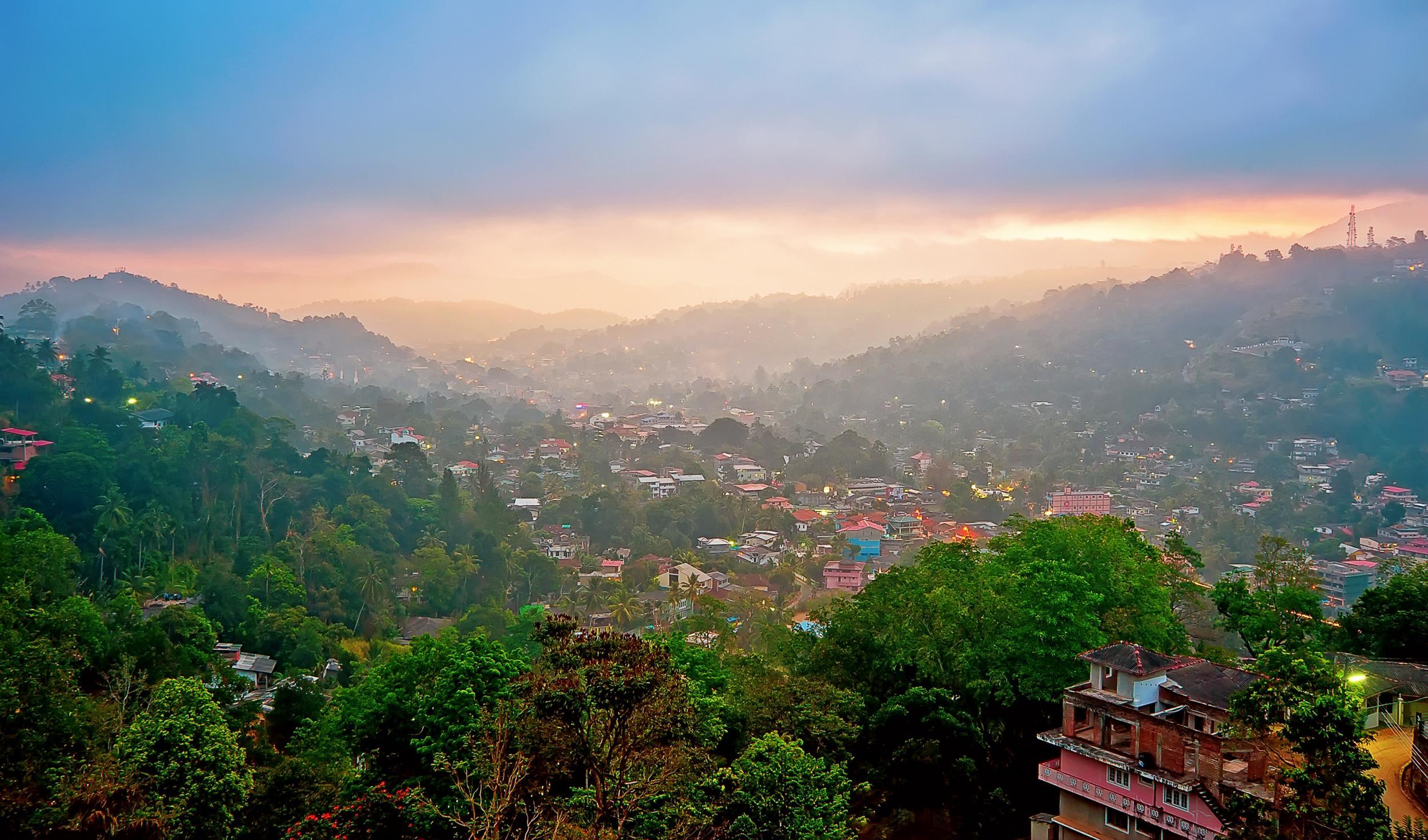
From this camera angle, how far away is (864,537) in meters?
34.3

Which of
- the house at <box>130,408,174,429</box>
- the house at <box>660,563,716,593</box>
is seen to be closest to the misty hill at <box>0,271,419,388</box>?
the house at <box>130,408,174,429</box>

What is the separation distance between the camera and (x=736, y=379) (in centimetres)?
9931

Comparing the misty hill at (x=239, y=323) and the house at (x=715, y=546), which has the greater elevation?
the misty hill at (x=239, y=323)

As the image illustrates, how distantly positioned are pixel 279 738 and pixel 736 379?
86.0 metres

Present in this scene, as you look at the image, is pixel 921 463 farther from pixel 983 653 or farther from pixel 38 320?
pixel 38 320

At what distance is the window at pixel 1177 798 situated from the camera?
305 inches

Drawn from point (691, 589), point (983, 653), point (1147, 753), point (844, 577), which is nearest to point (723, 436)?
point (844, 577)

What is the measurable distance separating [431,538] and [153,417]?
41.6ft

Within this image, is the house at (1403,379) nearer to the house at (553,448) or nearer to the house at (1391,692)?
the house at (553,448)

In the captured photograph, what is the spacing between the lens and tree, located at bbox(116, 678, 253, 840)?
7848 millimetres

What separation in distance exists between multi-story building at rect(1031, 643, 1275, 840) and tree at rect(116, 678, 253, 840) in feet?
24.8

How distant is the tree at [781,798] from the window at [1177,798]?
111 inches

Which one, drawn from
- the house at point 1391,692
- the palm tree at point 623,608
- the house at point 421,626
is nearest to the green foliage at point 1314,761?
the house at point 1391,692

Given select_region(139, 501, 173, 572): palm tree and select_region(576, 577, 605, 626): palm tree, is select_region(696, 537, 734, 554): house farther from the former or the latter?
select_region(139, 501, 173, 572): palm tree
